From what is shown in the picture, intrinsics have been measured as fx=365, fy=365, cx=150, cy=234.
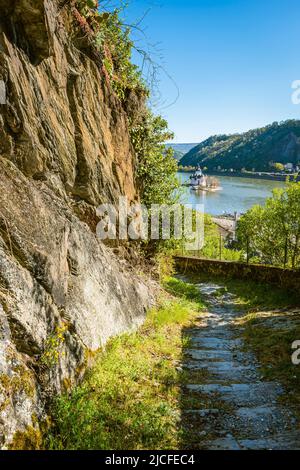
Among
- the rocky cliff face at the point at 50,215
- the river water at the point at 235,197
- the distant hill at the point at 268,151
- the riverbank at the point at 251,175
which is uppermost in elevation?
the distant hill at the point at 268,151

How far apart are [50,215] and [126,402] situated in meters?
2.80

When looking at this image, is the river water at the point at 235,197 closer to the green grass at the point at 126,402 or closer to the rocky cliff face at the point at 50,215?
the rocky cliff face at the point at 50,215

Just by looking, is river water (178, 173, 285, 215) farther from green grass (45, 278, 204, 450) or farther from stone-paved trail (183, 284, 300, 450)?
green grass (45, 278, 204, 450)

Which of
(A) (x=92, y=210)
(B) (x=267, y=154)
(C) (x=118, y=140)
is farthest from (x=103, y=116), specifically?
(B) (x=267, y=154)

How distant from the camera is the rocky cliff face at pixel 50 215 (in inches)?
154

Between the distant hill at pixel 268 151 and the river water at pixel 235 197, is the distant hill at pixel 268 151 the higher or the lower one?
the higher one

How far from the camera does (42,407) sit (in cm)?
386

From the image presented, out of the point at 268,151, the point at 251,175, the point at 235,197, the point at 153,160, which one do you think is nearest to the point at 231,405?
the point at 153,160

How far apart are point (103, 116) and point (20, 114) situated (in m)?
3.69

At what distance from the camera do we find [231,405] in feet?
16.8

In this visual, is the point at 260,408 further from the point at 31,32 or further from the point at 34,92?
the point at 31,32

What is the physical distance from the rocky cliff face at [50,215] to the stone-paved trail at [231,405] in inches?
65.6

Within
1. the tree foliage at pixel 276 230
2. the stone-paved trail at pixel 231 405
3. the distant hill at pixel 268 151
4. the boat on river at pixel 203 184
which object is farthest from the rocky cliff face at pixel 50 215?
the distant hill at pixel 268 151

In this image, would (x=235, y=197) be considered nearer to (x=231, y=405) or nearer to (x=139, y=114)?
(x=139, y=114)
